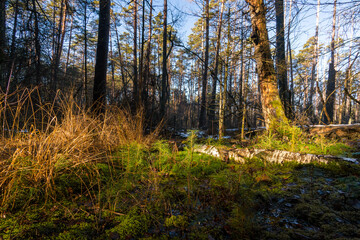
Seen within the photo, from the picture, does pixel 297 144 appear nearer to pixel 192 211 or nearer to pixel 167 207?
pixel 192 211

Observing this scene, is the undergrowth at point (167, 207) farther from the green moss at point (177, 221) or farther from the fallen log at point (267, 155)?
the fallen log at point (267, 155)

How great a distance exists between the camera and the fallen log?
7.54 feet

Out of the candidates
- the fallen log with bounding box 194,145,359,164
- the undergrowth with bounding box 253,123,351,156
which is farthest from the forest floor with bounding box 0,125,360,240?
the undergrowth with bounding box 253,123,351,156

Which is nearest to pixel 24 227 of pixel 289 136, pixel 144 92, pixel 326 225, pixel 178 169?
pixel 178 169

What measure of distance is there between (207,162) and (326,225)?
168cm

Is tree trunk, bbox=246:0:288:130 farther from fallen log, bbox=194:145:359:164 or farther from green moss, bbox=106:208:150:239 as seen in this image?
green moss, bbox=106:208:150:239

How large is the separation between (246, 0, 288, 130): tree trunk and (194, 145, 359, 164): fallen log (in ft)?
5.73

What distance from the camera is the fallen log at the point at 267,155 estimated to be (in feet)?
7.54

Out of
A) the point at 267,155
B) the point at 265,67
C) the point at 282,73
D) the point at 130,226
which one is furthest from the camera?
the point at 282,73

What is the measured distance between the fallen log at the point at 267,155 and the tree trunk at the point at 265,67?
5.73 feet

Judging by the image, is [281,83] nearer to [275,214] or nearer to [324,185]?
[324,185]

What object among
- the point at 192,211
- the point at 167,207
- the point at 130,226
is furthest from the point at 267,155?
the point at 130,226

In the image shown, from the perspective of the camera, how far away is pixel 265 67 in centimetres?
438

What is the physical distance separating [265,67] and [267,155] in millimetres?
2847
